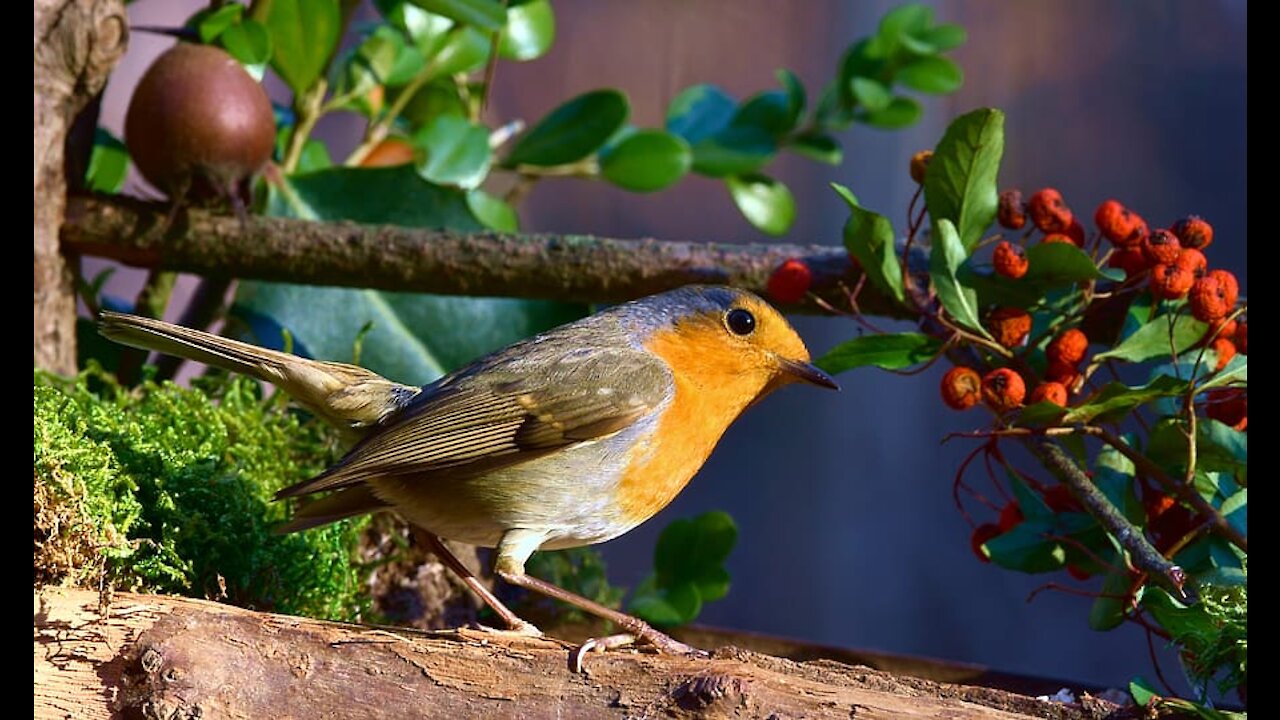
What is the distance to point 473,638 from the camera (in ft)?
4.42

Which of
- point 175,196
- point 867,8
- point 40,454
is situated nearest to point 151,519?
point 40,454

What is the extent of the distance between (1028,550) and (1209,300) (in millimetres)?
376

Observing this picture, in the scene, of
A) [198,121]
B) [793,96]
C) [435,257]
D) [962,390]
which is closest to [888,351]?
[962,390]

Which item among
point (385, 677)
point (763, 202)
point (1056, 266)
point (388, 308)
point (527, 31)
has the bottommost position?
point (385, 677)

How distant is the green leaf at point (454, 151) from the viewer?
2.37 meters

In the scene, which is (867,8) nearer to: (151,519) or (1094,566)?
(1094,566)

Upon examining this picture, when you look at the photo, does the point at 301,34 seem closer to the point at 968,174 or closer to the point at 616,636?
the point at 968,174

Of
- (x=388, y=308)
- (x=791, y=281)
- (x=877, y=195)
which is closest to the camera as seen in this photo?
(x=791, y=281)

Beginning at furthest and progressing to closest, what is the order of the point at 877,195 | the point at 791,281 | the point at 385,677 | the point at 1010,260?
the point at 877,195 → the point at 791,281 → the point at 1010,260 → the point at 385,677

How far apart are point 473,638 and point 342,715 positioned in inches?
5.9

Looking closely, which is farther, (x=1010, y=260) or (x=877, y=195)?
(x=877, y=195)

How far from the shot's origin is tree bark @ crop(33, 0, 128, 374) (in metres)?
2.09

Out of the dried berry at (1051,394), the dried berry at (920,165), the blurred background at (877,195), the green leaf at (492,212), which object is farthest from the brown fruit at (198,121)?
the blurred background at (877,195)

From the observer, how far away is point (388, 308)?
7.46 feet
